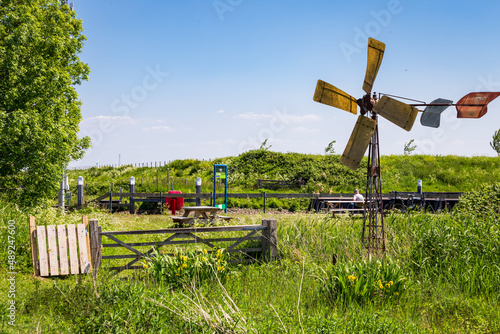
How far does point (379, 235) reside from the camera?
746 centimetres

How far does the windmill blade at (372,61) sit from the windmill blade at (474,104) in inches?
59.1

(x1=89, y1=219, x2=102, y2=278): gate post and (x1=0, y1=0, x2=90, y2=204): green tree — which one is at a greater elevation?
(x1=0, y1=0, x2=90, y2=204): green tree

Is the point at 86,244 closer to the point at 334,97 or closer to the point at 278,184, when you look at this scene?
the point at 334,97

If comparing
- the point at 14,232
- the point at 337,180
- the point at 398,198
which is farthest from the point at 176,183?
the point at 14,232

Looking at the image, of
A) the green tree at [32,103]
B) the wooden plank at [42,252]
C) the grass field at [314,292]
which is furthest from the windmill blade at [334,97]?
the green tree at [32,103]

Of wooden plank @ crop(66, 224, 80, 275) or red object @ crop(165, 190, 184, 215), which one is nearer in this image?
wooden plank @ crop(66, 224, 80, 275)

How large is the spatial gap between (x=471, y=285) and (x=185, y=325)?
4796mm

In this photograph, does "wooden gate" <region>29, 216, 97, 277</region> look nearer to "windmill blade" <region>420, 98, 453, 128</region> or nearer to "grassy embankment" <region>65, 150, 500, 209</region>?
"windmill blade" <region>420, 98, 453, 128</region>

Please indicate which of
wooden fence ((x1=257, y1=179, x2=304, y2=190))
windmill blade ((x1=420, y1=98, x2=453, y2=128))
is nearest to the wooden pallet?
windmill blade ((x1=420, y1=98, x2=453, y2=128))

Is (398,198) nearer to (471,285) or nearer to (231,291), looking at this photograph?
(471,285)

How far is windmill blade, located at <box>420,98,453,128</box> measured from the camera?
712cm

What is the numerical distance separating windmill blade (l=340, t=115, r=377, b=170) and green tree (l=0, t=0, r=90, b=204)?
35.8ft

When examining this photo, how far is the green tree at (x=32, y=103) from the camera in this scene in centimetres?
1384

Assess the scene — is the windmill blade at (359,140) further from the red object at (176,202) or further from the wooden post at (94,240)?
the red object at (176,202)
